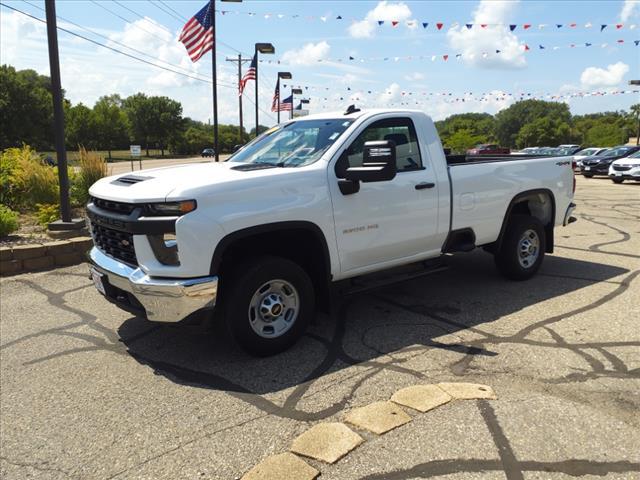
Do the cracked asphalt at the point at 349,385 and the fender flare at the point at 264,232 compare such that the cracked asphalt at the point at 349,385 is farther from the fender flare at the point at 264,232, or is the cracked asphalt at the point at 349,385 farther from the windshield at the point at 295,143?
the windshield at the point at 295,143

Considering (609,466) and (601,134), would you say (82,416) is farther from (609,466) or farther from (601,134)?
(601,134)

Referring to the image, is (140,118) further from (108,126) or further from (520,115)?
(520,115)

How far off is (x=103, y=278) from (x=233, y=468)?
2043 millimetres

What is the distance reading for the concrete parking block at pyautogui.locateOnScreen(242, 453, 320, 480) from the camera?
103 inches

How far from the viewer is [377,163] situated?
13.1 feet

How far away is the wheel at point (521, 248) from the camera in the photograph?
5.86m

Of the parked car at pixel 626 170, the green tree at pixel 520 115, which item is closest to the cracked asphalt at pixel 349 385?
the parked car at pixel 626 170

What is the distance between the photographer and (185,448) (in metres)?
2.94

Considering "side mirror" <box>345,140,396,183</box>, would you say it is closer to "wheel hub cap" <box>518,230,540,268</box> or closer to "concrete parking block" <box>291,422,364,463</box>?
"concrete parking block" <box>291,422,364,463</box>

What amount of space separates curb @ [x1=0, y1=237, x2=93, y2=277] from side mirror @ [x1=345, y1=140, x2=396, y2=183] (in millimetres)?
4250

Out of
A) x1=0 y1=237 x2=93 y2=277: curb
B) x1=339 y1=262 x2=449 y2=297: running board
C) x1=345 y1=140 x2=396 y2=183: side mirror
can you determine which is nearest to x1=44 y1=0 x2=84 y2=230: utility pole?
x1=0 y1=237 x2=93 y2=277: curb

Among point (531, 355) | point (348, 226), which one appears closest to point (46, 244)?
point (348, 226)

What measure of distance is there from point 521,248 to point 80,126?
73922 mm

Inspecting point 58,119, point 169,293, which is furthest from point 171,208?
point 58,119
